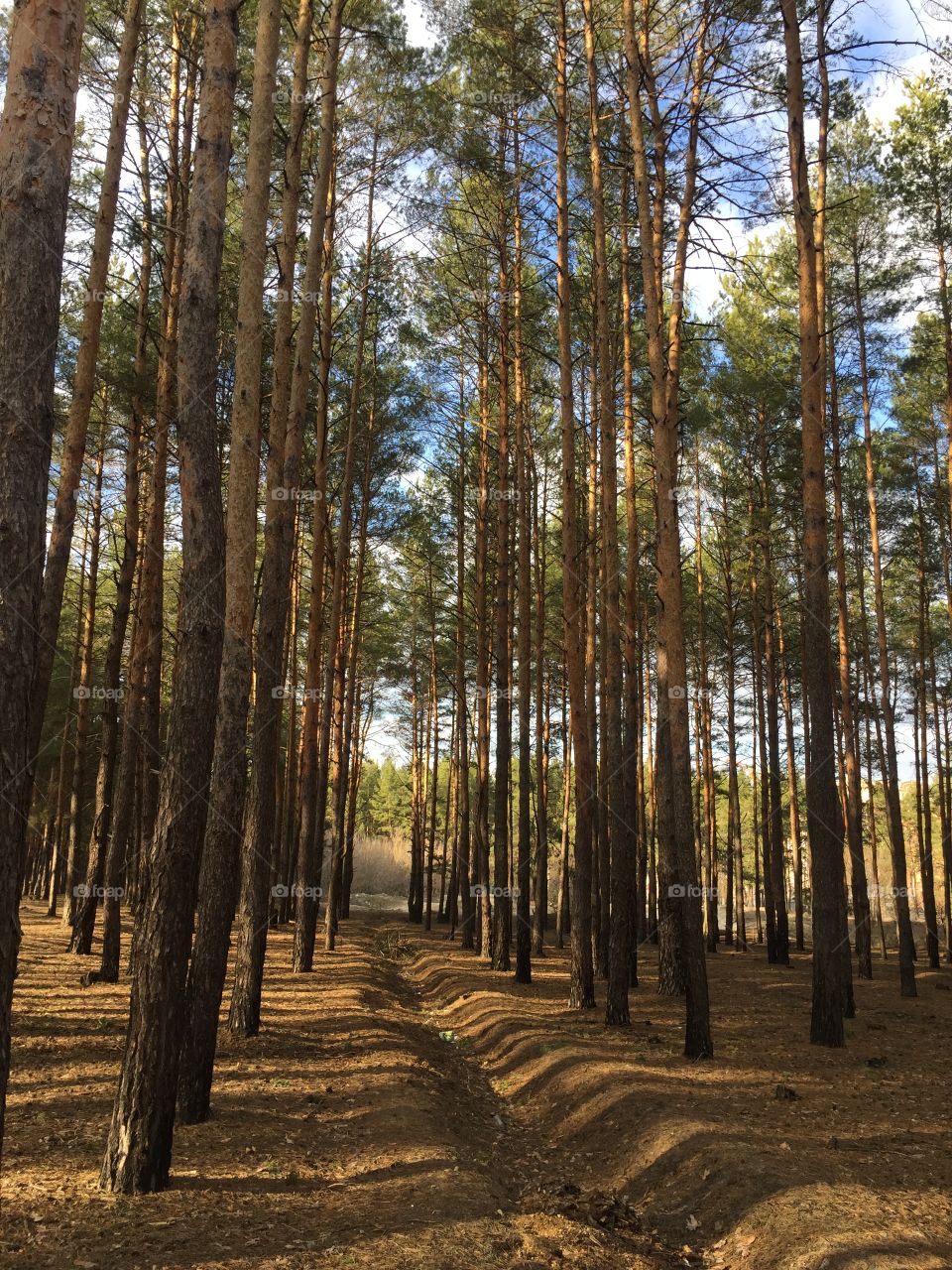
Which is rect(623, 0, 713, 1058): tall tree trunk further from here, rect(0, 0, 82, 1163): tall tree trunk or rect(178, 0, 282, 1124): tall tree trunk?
rect(0, 0, 82, 1163): tall tree trunk

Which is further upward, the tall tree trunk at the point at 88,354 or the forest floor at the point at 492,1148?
the tall tree trunk at the point at 88,354

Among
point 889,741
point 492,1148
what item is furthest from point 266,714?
point 889,741

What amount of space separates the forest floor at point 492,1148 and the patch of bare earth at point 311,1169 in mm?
19

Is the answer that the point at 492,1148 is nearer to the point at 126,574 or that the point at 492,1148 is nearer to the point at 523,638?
the point at 126,574

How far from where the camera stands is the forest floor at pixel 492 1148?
13.7 ft

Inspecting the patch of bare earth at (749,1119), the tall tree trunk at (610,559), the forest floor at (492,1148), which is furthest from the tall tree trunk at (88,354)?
the patch of bare earth at (749,1119)

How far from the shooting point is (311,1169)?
16.9 ft

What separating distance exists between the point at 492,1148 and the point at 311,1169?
1.64 m

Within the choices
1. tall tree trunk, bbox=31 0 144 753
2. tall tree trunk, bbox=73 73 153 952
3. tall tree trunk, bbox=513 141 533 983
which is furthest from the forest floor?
tall tree trunk, bbox=31 0 144 753

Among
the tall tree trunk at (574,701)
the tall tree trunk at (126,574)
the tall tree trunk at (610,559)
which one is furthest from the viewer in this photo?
the tall tree trunk at (126,574)

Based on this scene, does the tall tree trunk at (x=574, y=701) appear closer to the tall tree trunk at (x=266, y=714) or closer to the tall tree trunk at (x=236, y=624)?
the tall tree trunk at (x=266, y=714)

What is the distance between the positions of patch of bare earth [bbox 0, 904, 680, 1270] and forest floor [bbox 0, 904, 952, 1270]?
0.06ft

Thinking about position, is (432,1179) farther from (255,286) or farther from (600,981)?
(600,981)

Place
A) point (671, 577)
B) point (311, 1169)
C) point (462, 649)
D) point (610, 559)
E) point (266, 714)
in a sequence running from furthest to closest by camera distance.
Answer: point (462, 649) < point (610, 559) < point (671, 577) < point (266, 714) < point (311, 1169)
